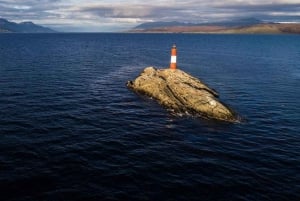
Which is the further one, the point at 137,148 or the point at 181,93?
the point at 181,93

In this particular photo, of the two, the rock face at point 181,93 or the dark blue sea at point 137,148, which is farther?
the rock face at point 181,93

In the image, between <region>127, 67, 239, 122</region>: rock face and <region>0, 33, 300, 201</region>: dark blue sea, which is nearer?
<region>0, 33, 300, 201</region>: dark blue sea

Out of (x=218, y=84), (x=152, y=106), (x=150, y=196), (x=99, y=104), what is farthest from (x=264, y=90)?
(x=150, y=196)

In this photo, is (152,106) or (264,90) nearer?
(152,106)

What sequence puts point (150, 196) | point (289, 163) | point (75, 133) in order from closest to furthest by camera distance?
point (150, 196) → point (289, 163) → point (75, 133)

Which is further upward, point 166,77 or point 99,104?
point 166,77

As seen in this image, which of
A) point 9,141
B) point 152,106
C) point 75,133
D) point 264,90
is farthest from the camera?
point 264,90

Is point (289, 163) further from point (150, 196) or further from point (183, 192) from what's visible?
point (150, 196)

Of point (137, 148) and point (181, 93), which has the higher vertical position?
point (181, 93)
